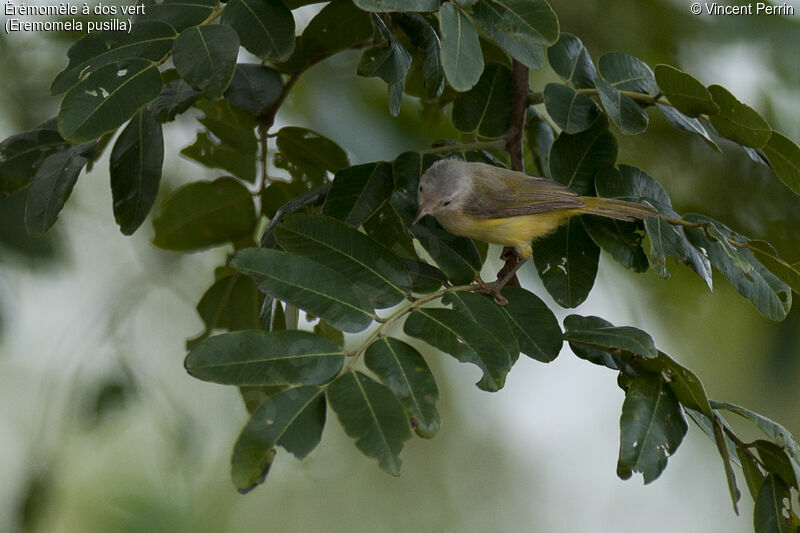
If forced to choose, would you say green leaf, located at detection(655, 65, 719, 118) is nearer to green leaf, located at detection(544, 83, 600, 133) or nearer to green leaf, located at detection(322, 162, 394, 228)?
green leaf, located at detection(544, 83, 600, 133)

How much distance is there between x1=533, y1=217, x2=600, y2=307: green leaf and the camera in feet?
3.22

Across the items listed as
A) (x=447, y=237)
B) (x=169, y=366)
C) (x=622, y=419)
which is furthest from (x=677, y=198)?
(x=169, y=366)

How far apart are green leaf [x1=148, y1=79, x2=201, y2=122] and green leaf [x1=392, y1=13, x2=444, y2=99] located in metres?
0.28

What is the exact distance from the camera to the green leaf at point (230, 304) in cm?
124

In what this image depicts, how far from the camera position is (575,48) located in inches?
41.0

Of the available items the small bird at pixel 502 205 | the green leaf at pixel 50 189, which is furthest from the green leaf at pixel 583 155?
the green leaf at pixel 50 189

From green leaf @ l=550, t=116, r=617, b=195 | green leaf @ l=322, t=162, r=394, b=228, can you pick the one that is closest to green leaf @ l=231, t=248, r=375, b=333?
green leaf @ l=322, t=162, r=394, b=228

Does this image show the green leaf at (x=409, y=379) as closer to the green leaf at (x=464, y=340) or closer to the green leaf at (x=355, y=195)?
the green leaf at (x=464, y=340)

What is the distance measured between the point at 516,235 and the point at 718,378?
3.81ft

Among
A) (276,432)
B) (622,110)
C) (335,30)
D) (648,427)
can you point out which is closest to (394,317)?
(276,432)

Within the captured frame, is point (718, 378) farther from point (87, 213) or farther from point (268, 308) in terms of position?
point (87, 213)

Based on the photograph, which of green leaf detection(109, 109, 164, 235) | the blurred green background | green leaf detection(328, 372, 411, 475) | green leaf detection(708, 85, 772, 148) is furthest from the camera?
the blurred green background

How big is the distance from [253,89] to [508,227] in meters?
0.42
